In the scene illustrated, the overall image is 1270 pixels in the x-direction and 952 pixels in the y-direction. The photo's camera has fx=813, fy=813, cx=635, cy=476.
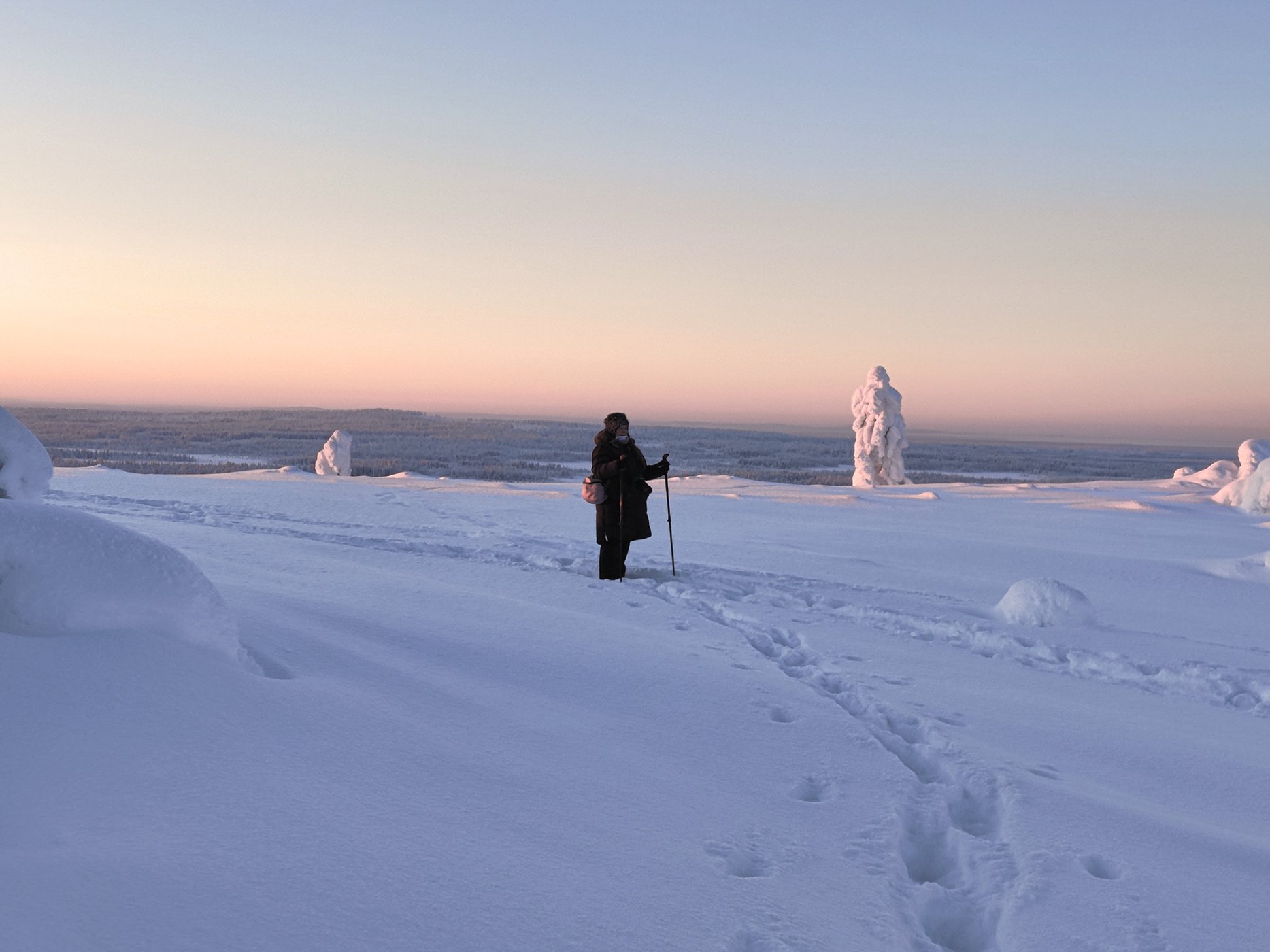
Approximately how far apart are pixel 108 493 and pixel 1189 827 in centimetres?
1987

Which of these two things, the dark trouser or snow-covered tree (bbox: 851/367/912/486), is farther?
snow-covered tree (bbox: 851/367/912/486)

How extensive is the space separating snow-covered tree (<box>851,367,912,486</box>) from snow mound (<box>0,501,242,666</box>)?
33669mm

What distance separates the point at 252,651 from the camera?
487 cm

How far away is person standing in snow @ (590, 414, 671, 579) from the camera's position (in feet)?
33.5

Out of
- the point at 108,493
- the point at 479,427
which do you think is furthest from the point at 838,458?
the point at 108,493

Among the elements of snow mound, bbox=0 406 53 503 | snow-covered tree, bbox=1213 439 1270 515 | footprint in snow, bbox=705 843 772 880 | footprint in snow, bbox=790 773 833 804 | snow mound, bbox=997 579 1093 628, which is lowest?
footprint in snow, bbox=790 773 833 804

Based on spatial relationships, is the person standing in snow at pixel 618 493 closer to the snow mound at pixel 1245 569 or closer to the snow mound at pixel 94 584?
the snow mound at pixel 94 584

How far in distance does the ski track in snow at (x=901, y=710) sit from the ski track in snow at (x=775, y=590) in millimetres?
24

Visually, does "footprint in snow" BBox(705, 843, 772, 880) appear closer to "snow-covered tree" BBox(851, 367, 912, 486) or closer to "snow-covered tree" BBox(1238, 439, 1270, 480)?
"snow-covered tree" BBox(1238, 439, 1270, 480)

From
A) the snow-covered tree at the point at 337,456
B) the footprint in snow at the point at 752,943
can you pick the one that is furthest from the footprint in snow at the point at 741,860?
the snow-covered tree at the point at 337,456

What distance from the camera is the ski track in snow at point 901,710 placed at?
328 centimetres

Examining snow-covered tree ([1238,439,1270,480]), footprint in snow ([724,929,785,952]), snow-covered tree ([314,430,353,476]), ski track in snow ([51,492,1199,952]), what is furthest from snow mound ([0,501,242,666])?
snow-covered tree ([314,430,353,476])

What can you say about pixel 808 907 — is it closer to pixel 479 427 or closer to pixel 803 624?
pixel 803 624

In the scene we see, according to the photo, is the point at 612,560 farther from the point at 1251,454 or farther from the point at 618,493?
the point at 1251,454
